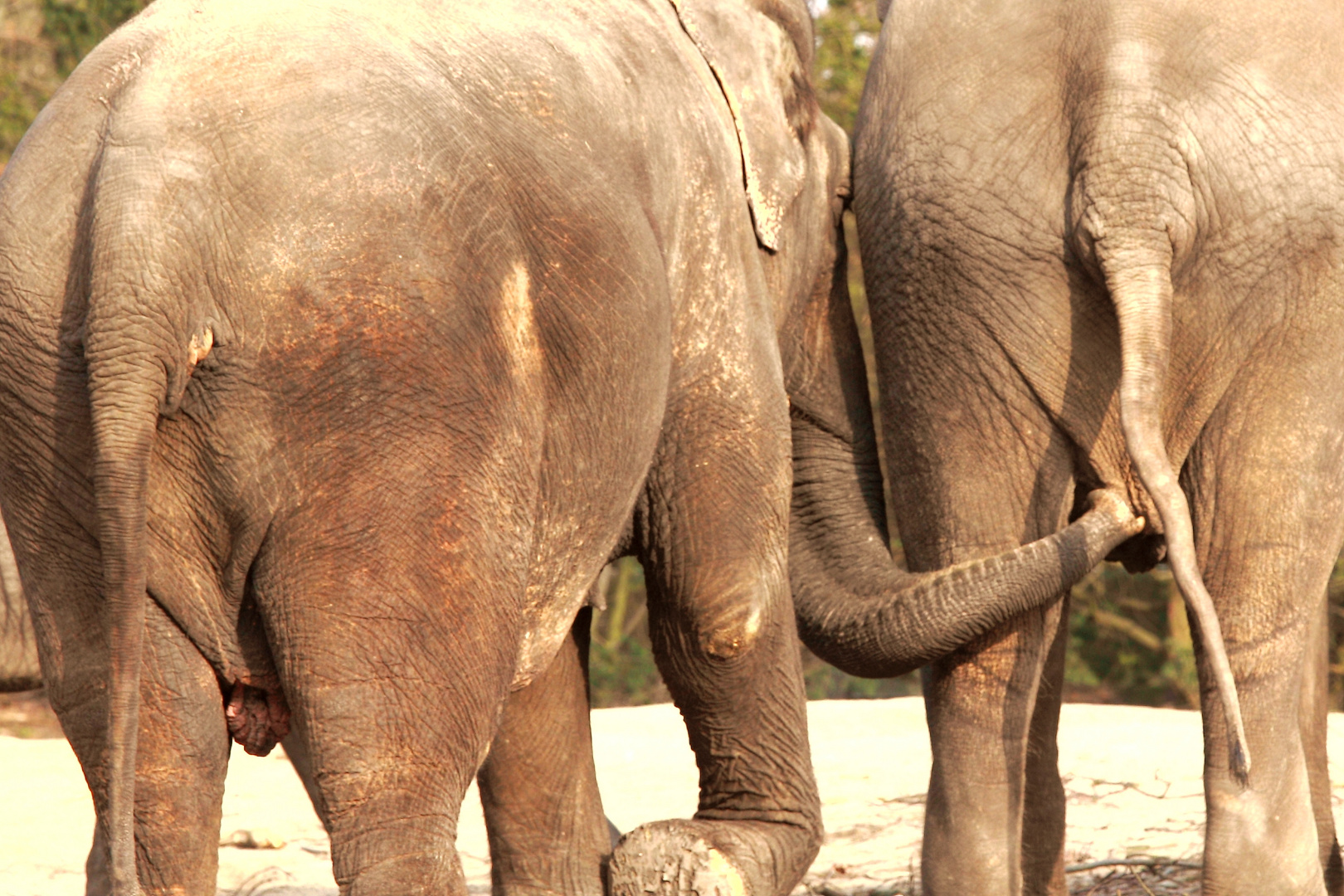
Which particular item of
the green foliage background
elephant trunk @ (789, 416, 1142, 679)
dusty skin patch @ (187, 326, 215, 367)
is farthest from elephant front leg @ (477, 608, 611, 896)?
the green foliage background

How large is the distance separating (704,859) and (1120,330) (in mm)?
1121

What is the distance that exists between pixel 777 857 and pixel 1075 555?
0.74m

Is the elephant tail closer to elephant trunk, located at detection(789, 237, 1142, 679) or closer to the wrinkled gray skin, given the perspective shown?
the wrinkled gray skin

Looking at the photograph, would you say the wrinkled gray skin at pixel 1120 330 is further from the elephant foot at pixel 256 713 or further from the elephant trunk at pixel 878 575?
the elephant foot at pixel 256 713

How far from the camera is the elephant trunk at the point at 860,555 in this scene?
10.9ft

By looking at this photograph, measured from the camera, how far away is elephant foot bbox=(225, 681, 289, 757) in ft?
7.85

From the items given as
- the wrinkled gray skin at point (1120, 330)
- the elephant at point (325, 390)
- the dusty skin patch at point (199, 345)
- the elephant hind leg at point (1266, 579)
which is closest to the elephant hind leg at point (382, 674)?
the elephant at point (325, 390)

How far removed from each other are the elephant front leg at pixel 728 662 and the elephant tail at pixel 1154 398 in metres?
0.58

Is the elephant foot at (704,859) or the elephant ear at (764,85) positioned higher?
the elephant ear at (764,85)

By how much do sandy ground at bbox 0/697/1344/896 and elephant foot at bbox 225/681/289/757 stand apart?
2269 millimetres

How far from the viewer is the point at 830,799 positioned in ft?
18.3

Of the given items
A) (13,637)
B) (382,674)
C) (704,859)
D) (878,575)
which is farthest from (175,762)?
(13,637)

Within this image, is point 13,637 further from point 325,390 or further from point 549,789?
point 325,390

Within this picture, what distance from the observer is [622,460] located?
270cm
